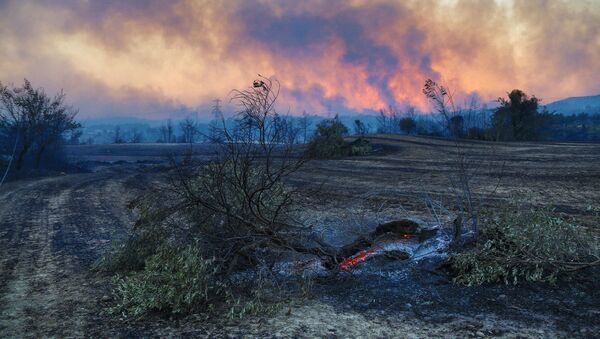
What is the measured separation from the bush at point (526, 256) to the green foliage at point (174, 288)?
376 centimetres

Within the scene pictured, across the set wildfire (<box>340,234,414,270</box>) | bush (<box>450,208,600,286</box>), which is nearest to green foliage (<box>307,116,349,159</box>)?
wildfire (<box>340,234,414,270</box>)

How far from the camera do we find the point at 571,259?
6.98 metres

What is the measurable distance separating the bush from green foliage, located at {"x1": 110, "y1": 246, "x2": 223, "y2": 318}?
3.76 meters

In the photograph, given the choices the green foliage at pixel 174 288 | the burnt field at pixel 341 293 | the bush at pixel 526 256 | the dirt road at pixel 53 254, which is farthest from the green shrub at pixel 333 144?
the green foliage at pixel 174 288

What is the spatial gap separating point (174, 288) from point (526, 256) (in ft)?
17.0

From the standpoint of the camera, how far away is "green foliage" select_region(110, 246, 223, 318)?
5801mm

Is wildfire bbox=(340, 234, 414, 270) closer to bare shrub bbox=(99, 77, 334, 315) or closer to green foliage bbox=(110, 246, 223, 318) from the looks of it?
bare shrub bbox=(99, 77, 334, 315)

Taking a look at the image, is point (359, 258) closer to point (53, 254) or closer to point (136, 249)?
point (136, 249)

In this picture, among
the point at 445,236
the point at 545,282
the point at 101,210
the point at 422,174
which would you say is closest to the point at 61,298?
the point at 445,236

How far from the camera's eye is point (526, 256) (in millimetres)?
6648

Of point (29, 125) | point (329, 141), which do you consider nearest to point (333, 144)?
point (329, 141)

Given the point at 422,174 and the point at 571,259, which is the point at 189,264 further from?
the point at 422,174

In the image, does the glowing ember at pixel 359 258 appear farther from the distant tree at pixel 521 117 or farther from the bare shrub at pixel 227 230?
the distant tree at pixel 521 117

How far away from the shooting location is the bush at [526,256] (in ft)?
21.3
